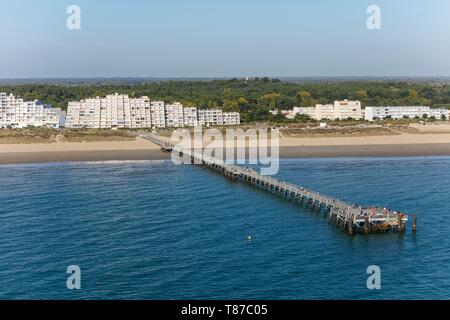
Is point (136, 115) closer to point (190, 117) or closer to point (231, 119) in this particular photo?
point (190, 117)

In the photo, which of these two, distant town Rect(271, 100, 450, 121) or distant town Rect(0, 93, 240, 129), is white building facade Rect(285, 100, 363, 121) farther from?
distant town Rect(0, 93, 240, 129)

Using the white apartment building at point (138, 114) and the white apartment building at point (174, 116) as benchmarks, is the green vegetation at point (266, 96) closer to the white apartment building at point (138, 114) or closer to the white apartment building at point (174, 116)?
the white apartment building at point (174, 116)

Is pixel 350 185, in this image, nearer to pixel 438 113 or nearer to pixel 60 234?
pixel 60 234
